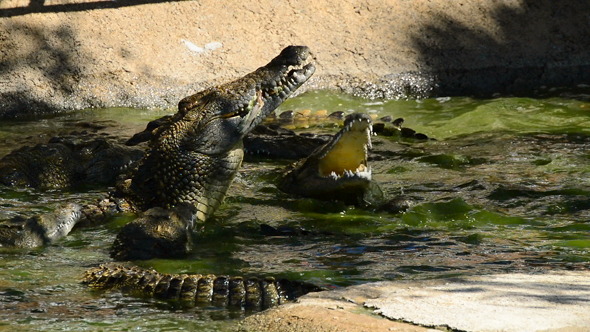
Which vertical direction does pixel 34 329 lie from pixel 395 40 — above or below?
below

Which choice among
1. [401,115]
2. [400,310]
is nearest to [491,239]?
[400,310]

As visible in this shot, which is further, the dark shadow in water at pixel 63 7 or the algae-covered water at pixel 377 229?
the dark shadow in water at pixel 63 7

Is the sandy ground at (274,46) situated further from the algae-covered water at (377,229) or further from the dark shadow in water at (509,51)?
the algae-covered water at (377,229)

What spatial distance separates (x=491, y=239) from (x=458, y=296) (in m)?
1.83

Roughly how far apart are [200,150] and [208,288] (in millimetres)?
2024

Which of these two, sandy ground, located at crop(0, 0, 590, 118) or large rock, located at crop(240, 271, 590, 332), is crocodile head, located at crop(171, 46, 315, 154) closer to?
large rock, located at crop(240, 271, 590, 332)

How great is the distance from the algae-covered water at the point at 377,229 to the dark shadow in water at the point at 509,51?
2296 millimetres

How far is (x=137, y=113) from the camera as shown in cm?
1182

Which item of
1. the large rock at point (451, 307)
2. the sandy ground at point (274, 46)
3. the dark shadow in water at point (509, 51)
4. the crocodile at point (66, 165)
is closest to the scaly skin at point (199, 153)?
the crocodile at point (66, 165)

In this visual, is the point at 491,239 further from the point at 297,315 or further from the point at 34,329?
the point at 34,329

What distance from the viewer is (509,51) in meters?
13.4

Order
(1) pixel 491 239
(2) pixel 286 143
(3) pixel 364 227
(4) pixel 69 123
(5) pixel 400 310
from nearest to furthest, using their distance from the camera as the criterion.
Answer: (5) pixel 400 310 → (1) pixel 491 239 → (3) pixel 364 227 → (2) pixel 286 143 → (4) pixel 69 123

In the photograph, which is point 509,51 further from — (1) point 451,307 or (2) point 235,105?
(1) point 451,307

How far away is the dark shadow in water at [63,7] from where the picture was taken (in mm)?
12180
